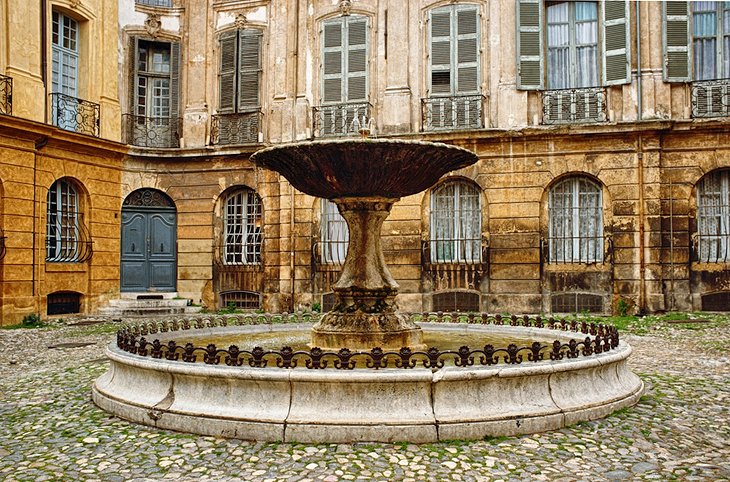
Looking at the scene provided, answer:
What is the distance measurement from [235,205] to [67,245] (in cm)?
456

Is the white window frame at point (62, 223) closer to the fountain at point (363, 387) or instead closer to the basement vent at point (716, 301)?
the fountain at point (363, 387)

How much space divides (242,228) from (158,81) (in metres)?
5.03

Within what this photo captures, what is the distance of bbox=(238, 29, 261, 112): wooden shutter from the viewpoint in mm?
19359

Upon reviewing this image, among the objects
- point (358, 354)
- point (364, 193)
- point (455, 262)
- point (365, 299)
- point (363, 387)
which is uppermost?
point (364, 193)

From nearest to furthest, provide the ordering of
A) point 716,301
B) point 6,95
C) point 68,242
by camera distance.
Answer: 1. point 6,95
2. point 716,301
3. point 68,242

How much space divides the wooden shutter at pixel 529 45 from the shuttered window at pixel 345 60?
397cm

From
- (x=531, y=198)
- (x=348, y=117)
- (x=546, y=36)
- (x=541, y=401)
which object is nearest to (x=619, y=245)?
(x=531, y=198)

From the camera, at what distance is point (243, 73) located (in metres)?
19.4

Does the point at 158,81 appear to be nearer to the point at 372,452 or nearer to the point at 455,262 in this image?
the point at 455,262

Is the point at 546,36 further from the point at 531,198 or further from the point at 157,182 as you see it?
the point at 157,182

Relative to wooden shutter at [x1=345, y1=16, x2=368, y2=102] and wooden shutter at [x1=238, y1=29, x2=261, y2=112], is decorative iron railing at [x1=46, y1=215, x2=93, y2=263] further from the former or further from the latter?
wooden shutter at [x1=345, y1=16, x2=368, y2=102]

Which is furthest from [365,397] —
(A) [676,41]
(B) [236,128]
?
(B) [236,128]

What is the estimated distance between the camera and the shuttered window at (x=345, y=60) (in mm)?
18281

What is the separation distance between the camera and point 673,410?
645 centimetres
